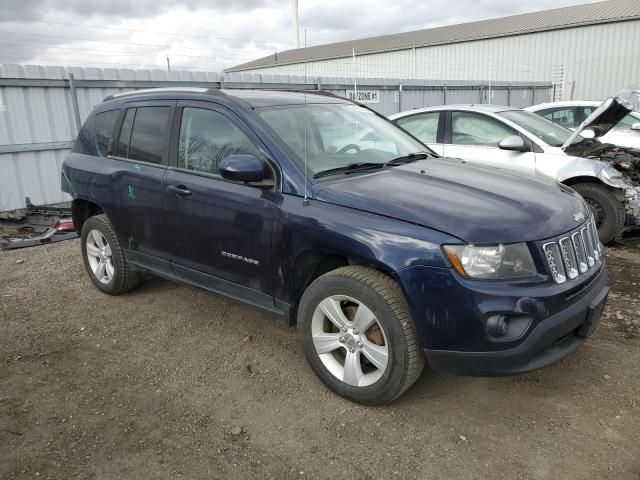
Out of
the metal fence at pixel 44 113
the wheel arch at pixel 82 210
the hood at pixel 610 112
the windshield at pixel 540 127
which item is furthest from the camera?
the metal fence at pixel 44 113

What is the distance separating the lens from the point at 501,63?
28750 millimetres

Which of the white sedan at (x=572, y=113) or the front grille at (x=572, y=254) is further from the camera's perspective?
the white sedan at (x=572, y=113)

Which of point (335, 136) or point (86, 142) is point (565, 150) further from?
point (86, 142)

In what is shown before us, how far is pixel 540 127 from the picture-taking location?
6.73 m

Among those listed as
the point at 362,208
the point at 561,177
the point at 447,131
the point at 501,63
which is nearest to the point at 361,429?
the point at 362,208

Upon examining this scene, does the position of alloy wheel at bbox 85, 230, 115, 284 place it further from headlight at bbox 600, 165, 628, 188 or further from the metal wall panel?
the metal wall panel

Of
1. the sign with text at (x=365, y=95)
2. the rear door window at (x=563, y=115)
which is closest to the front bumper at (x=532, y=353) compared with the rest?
the rear door window at (x=563, y=115)

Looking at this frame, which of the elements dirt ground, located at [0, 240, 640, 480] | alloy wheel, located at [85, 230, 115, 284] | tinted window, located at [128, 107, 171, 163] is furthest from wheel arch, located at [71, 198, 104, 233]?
dirt ground, located at [0, 240, 640, 480]

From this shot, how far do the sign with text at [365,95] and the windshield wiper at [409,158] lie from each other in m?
8.62

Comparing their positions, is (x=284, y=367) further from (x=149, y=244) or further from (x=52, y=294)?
(x=52, y=294)

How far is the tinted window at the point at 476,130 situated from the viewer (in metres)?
6.55

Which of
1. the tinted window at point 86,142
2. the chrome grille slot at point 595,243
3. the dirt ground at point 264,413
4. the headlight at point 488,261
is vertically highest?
the tinted window at point 86,142

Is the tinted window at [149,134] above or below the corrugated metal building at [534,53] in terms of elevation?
below

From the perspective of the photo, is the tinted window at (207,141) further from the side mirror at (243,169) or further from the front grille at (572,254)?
the front grille at (572,254)
